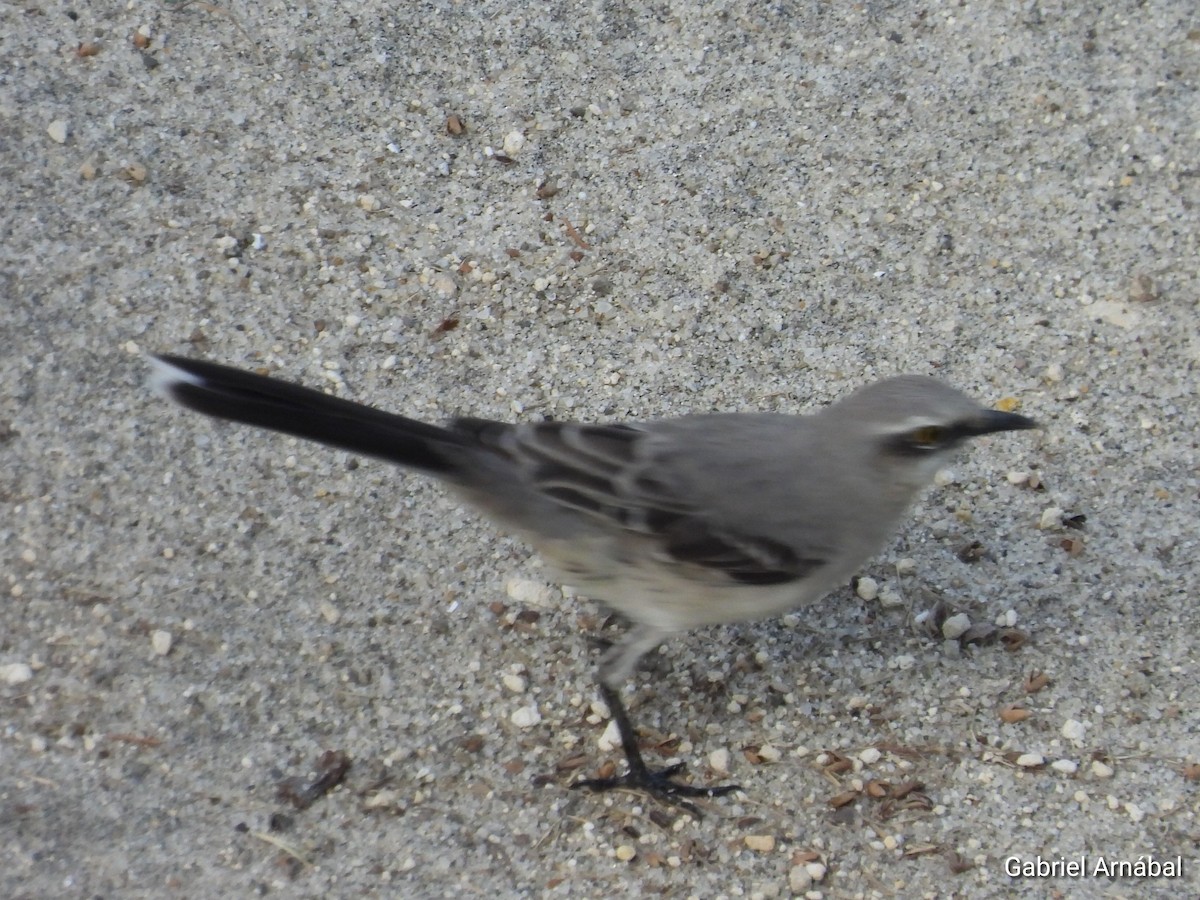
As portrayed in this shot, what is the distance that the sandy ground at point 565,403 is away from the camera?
13.2 ft

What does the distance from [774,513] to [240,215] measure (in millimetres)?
2804

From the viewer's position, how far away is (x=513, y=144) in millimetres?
5855

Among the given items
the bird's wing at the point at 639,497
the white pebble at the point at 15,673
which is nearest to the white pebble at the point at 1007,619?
the bird's wing at the point at 639,497

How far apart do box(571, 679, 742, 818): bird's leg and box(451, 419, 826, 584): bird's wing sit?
0.62 m

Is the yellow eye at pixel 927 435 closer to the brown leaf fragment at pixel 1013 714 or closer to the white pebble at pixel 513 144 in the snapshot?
the brown leaf fragment at pixel 1013 714

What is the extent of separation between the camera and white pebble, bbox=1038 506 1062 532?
4.83 metres

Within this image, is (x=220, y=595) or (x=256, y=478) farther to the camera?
(x=256, y=478)

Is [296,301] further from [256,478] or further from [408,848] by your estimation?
[408,848]

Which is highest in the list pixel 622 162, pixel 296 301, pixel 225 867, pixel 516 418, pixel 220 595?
pixel 622 162

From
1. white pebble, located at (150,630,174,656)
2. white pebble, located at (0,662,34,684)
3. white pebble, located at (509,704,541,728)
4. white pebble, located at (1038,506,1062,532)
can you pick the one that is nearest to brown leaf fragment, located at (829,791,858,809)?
white pebble, located at (509,704,541,728)

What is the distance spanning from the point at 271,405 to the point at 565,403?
1755mm

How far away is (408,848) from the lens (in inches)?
155

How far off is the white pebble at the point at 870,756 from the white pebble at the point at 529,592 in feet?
3.89

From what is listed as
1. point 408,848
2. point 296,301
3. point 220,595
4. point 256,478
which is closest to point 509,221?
point 296,301
